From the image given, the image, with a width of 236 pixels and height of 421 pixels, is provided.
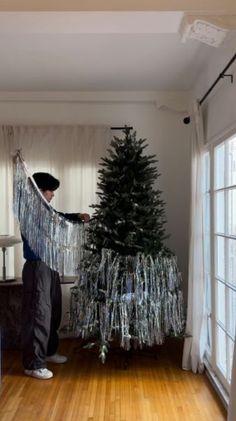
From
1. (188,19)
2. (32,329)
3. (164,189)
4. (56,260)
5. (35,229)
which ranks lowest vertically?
(32,329)

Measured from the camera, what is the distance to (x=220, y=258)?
2.96 meters

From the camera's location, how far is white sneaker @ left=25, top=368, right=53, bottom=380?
302 centimetres

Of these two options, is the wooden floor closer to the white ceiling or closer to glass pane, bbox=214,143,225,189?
glass pane, bbox=214,143,225,189

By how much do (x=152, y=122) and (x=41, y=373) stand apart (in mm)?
2468

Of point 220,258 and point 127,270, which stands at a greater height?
point 220,258

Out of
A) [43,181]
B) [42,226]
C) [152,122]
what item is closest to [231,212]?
[42,226]

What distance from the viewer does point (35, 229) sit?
9.63ft

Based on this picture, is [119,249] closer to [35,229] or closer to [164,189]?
[35,229]

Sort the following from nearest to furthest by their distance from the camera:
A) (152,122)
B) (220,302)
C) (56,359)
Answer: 1. (220,302)
2. (56,359)
3. (152,122)

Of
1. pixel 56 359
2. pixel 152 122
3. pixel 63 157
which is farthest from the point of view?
pixel 152 122

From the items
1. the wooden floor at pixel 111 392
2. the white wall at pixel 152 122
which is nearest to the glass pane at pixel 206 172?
the white wall at pixel 152 122

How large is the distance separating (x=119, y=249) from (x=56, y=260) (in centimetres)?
51

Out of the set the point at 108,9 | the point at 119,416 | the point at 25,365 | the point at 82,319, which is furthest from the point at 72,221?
the point at 108,9

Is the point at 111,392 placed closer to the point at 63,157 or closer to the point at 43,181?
the point at 43,181
